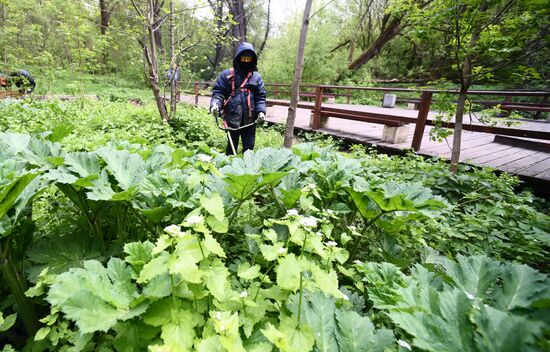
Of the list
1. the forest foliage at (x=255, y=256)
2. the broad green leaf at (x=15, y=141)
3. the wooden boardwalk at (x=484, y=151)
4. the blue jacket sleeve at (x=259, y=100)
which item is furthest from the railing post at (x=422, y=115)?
the broad green leaf at (x=15, y=141)

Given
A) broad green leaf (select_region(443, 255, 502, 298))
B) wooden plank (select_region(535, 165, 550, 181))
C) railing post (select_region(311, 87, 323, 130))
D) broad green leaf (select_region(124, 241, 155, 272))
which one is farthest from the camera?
railing post (select_region(311, 87, 323, 130))

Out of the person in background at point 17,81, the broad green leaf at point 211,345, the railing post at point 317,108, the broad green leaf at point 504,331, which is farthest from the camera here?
the person in background at point 17,81

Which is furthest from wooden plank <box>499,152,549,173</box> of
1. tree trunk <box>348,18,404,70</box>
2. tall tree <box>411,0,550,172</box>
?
tree trunk <box>348,18,404,70</box>

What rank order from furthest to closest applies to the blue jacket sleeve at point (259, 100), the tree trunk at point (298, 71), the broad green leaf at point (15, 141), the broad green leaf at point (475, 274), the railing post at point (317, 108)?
the railing post at point (317, 108) → the blue jacket sleeve at point (259, 100) → the tree trunk at point (298, 71) → the broad green leaf at point (15, 141) → the broad green leaf at point (475, 274)

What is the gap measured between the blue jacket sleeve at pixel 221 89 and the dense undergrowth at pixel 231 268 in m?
2.57

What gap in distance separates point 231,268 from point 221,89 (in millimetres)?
3584

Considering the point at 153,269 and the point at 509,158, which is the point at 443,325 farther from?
the point at 509,158

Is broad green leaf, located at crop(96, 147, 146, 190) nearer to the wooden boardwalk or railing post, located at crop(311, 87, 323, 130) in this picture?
the wooden boardwalk

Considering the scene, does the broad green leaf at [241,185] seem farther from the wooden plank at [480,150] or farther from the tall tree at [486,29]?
the wooden plank at [480,150]

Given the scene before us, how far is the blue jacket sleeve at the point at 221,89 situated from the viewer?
14.8 ft

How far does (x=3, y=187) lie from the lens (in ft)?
3.69

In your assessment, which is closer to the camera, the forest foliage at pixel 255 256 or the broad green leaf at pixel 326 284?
the forest foliage at pixel 255 256

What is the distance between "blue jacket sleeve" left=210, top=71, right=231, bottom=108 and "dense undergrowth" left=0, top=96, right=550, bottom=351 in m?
2.57

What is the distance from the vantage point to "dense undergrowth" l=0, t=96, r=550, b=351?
0.93 m
